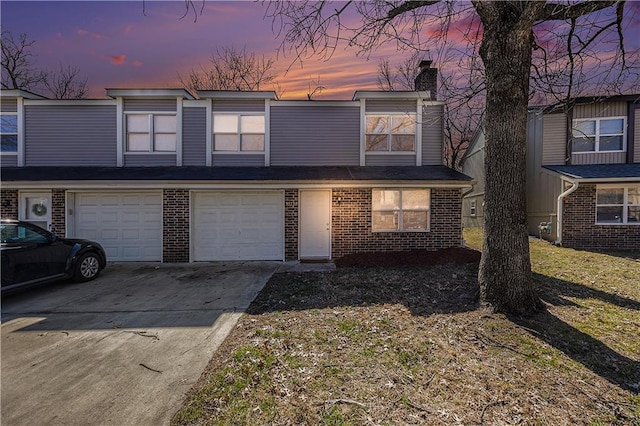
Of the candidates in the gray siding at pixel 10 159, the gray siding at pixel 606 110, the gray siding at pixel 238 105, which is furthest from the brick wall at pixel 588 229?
the gray siding at pixel 10 159

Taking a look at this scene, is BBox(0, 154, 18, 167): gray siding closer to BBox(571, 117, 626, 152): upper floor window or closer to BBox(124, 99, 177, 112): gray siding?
BBox(124, 99, 177, 112): gray siding

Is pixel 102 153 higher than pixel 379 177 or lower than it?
higher

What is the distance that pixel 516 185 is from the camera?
4707mm

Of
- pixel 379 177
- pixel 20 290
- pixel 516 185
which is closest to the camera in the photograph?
pixel 516 185

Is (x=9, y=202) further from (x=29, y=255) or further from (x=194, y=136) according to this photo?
(x=194, y=136)

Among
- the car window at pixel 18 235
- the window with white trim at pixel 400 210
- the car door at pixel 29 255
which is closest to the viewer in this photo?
the car door at pixel 29 255

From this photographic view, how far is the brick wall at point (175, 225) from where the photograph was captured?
9586 millimetres

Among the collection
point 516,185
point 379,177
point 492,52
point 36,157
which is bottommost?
point 516,185

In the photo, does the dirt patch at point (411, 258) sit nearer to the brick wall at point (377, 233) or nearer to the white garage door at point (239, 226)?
the brick wall at point (377, 233)

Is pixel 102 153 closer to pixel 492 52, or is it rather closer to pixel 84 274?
pixel 84 274

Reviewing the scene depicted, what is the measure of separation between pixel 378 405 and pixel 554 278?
6520mm

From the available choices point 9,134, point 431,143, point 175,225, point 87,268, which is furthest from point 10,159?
point 431,143

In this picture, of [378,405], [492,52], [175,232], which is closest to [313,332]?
[378,405]

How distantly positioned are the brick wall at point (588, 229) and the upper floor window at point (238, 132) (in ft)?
39.0
